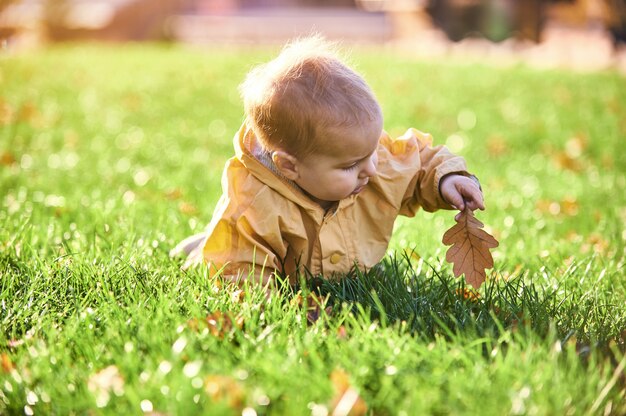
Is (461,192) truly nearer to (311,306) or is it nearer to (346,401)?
(311,306)

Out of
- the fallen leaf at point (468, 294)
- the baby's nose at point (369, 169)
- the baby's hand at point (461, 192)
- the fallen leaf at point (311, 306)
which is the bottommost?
the fallen leaf at point (468, 294)

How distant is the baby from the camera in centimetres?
229

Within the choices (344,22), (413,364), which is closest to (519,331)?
(413,364)

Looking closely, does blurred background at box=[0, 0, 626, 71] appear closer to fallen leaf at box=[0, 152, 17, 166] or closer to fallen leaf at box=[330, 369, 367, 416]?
fallen leaf at box=[0, 152, 17, 166]

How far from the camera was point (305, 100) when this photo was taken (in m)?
2.27

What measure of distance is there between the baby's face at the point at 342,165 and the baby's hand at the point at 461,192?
283mm

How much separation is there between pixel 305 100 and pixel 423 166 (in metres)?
0.62

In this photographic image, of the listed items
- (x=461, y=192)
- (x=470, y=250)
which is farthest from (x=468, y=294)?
(x=461, y=192)

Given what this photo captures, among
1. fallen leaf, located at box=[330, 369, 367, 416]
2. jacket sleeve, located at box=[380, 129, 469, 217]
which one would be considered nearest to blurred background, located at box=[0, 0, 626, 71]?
jacket sleeve, located at box=[380, 129, 469, 217]

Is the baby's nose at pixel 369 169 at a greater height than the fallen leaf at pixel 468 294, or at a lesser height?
greater

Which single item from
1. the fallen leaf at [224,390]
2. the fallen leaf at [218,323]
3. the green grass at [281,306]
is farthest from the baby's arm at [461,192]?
the fallen leaf at [224,390]

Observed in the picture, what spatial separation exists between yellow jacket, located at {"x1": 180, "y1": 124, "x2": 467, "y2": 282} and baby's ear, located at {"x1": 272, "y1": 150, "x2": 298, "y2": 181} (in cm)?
6

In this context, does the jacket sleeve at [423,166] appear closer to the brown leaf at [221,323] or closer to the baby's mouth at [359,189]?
the baby's mouth at [359,189]

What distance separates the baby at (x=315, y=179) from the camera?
90.0 inches
